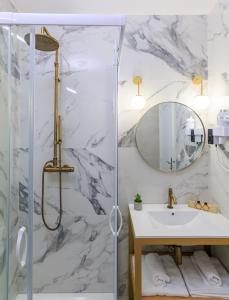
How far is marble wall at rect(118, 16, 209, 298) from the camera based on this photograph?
226cm

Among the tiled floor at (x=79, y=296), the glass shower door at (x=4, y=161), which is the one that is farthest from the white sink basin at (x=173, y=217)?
the glass shower door at (x=4, y=161)

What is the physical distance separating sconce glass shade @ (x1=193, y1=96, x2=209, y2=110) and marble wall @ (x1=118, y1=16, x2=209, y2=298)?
44 mm

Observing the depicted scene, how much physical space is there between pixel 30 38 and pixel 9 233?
118 centimetres

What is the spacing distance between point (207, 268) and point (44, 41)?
1896 millimetres

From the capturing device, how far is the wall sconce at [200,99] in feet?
7.20

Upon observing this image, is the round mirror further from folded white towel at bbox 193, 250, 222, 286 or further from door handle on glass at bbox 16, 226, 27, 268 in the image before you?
door handle on glass at bbox 16, 226, 27, 268

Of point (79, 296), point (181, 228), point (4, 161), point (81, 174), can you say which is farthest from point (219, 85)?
point (79, 296)

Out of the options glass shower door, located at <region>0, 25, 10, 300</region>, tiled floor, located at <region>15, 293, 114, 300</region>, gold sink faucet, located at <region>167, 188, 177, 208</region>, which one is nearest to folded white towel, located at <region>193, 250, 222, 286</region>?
gold sink faucet, located at <region>167, 188, 177, 208</region>

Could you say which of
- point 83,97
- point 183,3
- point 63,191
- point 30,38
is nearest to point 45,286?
point 63,191

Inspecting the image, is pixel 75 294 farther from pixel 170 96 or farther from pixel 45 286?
pixel 170 96

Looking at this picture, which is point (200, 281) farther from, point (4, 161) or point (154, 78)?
point (154, 78)

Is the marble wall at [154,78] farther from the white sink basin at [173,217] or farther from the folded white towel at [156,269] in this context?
the folded white towel at [156,269]

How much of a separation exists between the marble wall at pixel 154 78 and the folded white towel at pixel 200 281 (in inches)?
22.0

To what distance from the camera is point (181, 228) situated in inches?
67.9
